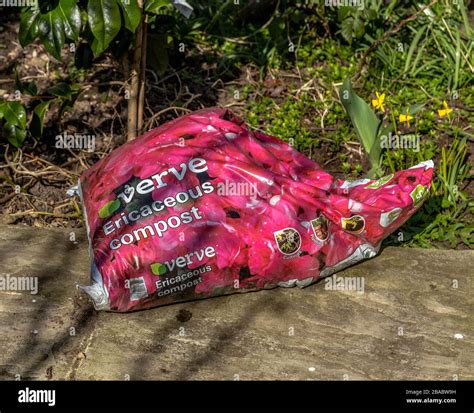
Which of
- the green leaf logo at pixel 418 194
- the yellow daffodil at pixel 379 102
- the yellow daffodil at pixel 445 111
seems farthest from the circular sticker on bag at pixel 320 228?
the yellow daffodil at pixel 445 111

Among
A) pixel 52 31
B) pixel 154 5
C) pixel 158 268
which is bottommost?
pixel 158 268

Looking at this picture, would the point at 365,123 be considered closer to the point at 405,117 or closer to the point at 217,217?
the point at 405,117

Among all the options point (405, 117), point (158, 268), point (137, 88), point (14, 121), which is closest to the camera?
point (158, 268)

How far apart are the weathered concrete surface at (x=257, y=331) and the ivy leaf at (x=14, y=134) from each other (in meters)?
0.52

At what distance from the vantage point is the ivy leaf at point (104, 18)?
321 cm

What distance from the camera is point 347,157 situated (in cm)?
398

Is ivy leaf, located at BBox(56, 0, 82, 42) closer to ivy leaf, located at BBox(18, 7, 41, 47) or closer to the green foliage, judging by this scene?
ivy leaf, located at BBox(18, 7, 41, 47)

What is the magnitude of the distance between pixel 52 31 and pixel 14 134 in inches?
20.6

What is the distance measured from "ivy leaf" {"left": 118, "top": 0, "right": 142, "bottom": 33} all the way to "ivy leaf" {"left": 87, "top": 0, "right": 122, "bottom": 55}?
0.03 metres

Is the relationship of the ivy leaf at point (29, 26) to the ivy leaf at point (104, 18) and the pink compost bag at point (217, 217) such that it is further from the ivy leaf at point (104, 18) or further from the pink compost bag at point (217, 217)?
the pink compost bag at point (217, 217)

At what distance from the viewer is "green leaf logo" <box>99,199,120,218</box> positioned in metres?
2.99

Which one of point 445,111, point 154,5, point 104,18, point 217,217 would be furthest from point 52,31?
point 445,111

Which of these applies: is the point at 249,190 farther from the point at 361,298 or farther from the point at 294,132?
the point at 294,132

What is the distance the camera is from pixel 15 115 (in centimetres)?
356
